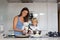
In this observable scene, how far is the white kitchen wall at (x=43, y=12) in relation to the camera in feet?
9.00

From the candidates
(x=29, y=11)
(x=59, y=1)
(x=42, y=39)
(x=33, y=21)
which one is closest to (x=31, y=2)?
(x=29, y=11)

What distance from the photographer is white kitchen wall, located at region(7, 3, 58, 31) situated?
2742 mm

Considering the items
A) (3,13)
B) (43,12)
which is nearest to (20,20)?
(3,13)

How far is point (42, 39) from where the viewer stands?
1.86 m

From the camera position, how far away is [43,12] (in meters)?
2.76

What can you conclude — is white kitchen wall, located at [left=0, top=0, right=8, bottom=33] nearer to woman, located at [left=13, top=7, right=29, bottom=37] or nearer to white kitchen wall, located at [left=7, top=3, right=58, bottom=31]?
white kitchen wall, located at [left=7, top=3, right=58, bottom=31]

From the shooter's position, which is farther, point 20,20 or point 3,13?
point 3,13

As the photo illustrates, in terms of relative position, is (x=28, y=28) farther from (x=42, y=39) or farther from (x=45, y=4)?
(x=42, y=39)

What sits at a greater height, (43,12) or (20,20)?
(43,12)

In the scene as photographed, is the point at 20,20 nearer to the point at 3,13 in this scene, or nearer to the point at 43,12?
the point at 3,13

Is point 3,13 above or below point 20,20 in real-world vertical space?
above

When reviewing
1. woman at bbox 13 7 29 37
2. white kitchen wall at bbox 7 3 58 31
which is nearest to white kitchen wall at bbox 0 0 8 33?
white kitchen wall at bbox 7 3 58 31

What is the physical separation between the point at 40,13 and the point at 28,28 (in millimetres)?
429

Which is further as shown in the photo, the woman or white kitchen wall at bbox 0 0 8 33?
white kitchen wall at bbox 0 0 8 33
